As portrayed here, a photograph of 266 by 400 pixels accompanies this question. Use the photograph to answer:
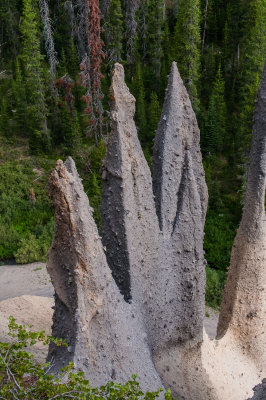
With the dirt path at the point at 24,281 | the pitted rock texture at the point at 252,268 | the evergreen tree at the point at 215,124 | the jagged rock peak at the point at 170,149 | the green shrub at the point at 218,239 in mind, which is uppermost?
the jagged rock peak at the point at 170,149

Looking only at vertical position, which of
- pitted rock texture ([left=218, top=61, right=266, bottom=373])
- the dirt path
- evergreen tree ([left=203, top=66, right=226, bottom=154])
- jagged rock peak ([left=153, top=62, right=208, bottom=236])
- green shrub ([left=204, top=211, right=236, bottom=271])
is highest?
jagged rock peak ([left=153, top=62, right=208, bottom=236])

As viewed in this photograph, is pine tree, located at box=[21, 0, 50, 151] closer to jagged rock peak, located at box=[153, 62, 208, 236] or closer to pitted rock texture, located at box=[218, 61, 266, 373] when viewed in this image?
jagged rock peak, located at box=[153, 62, 208, 236]

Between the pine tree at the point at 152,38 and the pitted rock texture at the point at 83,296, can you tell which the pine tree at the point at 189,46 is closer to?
the pine tree at the point at 152,38

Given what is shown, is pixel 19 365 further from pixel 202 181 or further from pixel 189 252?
pixel 202 181

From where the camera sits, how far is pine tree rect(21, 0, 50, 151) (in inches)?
985

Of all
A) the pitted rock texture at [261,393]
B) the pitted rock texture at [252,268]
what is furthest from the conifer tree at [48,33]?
the pitted rock texture at [261,393]

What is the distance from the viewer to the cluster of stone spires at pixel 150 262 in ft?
19.7

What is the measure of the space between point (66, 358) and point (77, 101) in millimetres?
28247

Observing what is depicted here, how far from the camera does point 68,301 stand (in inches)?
241

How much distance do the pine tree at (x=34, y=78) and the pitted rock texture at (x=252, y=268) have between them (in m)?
20.1

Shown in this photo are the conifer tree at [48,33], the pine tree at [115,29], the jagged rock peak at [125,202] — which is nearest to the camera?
the jagged rock peak at [125,202]

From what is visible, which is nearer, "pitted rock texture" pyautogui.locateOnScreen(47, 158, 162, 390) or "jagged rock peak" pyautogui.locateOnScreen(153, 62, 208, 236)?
"pitted rock texture" pyautogui.locateOnScreen(47, 158, 162, 390)

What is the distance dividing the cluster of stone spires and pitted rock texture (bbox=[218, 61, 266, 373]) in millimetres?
21

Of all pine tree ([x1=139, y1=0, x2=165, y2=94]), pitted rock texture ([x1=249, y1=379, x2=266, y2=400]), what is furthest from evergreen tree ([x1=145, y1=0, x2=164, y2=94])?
pitted rock texture ([x1=249, y1=379, x2=266, y2=400])
